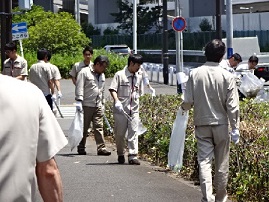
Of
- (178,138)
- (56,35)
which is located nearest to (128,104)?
(178,138)

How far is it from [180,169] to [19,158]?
281 inches

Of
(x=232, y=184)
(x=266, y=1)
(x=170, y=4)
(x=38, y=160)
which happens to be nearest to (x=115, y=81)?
(x=232, y=184)

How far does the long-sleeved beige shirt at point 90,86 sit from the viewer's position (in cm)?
1275

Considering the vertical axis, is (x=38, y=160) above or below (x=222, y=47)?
below

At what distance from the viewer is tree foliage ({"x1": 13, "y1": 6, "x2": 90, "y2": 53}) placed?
4066 centimetres

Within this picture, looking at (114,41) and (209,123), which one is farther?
(114,41)

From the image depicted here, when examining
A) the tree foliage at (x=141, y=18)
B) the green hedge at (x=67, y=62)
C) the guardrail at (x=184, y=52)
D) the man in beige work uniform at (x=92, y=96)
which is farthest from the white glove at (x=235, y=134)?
the tree foliage at (x=141, y=18)

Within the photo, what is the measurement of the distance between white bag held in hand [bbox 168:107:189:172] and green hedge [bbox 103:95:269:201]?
60 centimetres

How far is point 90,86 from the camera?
12797 mm

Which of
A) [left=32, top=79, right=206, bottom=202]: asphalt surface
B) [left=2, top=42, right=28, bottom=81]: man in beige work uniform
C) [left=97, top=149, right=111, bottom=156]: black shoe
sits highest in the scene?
[left=2, top=42, right=28, bottom=81]: man in beige work uniform

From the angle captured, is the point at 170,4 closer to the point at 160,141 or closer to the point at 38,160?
the point at 160,141

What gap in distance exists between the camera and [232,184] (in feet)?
29.5

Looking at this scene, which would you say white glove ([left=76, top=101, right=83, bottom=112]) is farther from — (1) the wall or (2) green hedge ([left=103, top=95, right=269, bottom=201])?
(1) the wall

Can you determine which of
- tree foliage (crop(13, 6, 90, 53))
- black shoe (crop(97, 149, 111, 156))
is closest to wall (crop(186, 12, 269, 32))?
tree foliage (crop(13, 6, 90, 53))
